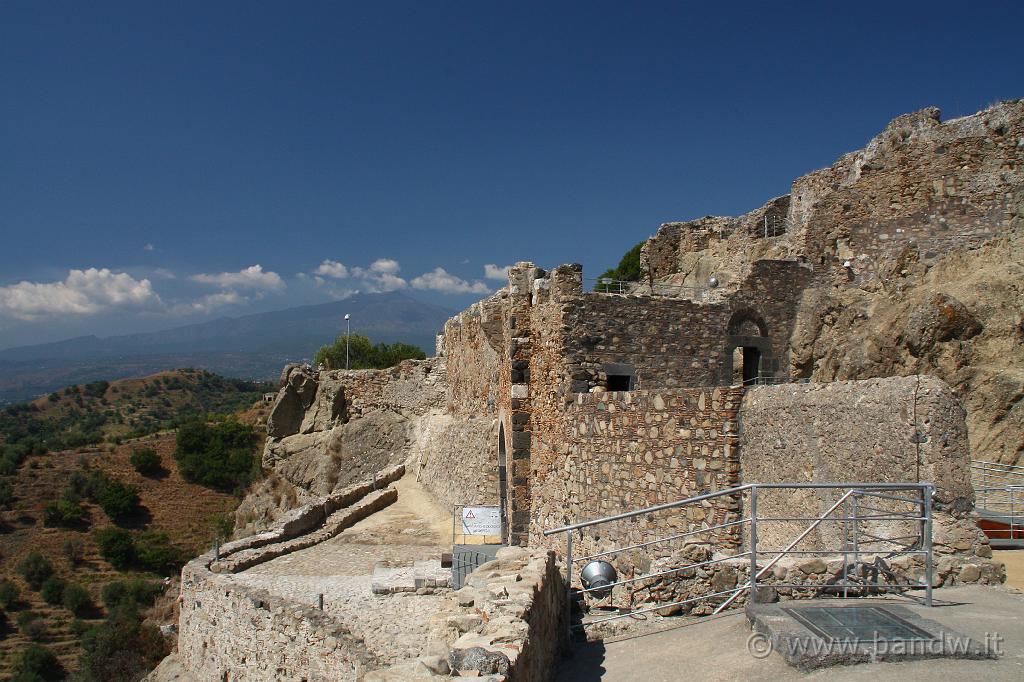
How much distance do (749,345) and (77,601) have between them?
40881mm

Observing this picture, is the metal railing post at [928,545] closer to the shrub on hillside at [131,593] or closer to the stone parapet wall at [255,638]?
the stone parapet wall at [255,638]

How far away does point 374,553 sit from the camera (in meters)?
16.2

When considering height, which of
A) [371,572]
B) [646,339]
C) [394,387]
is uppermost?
[646,339]

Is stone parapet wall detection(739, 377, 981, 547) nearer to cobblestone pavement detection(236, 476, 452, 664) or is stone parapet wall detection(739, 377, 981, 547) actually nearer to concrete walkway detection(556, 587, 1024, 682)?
concrete walkway detection(556, 587, 1024, 682)

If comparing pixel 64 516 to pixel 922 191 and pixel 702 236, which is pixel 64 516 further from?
pixel 922 191

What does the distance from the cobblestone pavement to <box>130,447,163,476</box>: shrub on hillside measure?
42785 millimetres

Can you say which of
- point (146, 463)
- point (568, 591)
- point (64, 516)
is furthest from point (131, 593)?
point (568, 591)

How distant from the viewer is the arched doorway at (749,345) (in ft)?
49.4

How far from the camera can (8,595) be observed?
39719mm

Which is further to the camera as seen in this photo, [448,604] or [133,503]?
[133,503]

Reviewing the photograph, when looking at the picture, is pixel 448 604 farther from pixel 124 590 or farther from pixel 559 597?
pixel 124 590

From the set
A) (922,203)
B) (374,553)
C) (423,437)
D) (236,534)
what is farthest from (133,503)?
(922,203)

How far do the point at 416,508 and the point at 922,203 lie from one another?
15094mm

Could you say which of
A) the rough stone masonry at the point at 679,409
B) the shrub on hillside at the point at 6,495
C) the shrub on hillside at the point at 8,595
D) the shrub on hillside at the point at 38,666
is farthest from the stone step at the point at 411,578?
the shrub on hillside at the point at 6,495
